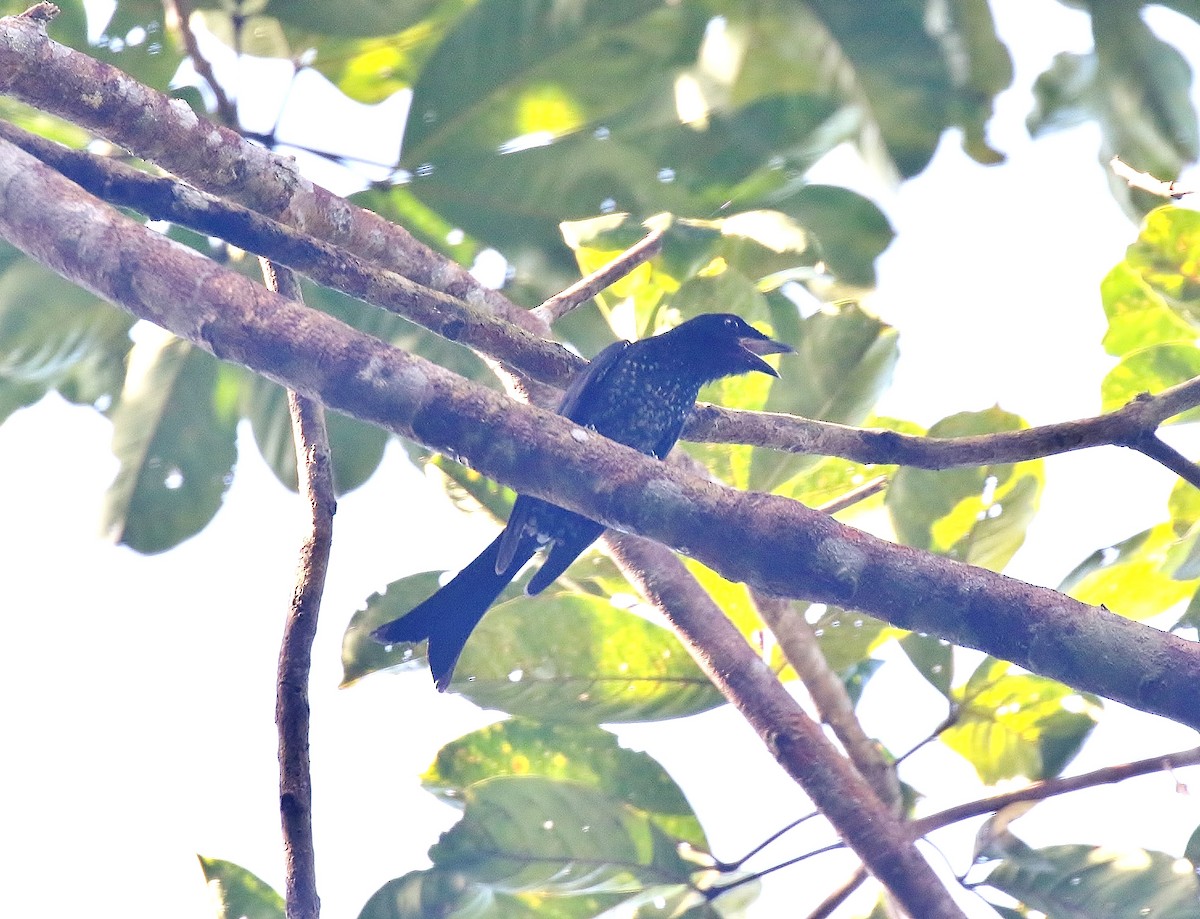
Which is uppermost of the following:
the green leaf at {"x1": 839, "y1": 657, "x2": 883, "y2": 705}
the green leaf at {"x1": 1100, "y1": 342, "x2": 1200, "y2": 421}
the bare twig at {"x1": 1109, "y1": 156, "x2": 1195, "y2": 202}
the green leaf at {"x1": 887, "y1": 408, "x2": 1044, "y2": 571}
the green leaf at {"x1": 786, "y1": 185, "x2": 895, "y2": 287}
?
the green leaf at {"x1": 786, "y1": 185, "x2": 895, "y2": 287}

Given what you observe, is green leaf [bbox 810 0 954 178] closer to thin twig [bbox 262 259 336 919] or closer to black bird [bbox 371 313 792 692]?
black bird [bbox 371 313 792 692]

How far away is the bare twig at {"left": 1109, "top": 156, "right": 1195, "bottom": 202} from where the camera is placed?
2.56 metres

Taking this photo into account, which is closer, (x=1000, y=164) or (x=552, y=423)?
(x=552, y=423)

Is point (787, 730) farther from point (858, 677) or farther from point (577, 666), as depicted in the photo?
point (858, 677)

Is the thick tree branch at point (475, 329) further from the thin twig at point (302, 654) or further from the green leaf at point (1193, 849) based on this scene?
the green leaf at point (1193, 849)

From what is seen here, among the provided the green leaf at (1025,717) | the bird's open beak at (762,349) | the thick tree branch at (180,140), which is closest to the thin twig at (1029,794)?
the green leaf at (1025,717)

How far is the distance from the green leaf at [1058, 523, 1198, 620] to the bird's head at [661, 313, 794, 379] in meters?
1.09

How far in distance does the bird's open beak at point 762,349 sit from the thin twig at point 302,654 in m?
1.41

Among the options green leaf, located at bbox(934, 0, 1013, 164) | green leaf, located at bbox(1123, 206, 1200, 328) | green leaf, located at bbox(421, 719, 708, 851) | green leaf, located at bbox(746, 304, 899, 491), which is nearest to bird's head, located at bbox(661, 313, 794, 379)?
green leaf, located at bbox(746, 304, 899, 491)

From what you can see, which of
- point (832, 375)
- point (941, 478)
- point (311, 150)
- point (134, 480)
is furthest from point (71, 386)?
point (941, 478)

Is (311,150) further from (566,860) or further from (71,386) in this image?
(566,860)

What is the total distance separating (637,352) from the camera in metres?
3.86

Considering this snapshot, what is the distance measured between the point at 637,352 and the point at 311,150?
1.41m

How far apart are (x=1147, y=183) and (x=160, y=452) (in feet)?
8.73
